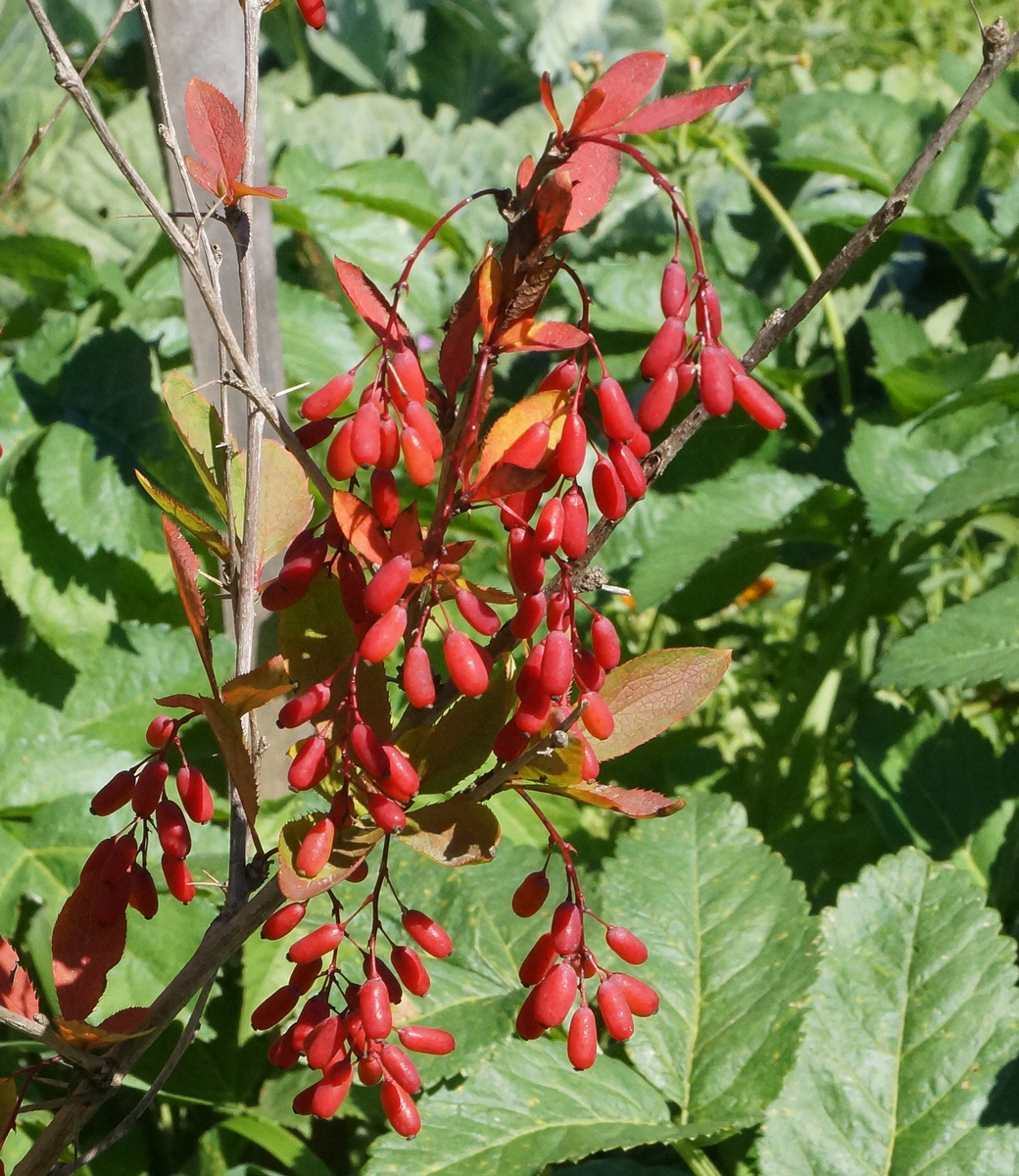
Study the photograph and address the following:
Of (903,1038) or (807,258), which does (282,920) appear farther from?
(807,258)

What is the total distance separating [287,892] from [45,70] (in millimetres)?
2497

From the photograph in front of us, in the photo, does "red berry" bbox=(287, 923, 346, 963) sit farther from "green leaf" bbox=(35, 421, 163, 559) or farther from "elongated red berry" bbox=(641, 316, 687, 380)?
"green leaf" bbox=(35, 421, 163, 559)

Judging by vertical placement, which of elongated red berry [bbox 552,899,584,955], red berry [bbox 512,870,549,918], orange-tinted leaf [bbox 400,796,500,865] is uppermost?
orange-tinted leaf [bbox 400,796,500,865]

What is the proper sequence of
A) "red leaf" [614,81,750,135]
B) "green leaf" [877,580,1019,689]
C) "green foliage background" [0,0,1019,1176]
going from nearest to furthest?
"red leaf" [614,81,750,135] < "green foliage background" [0,0,1019,1176] < "green leaf" [877,580,1019,689]

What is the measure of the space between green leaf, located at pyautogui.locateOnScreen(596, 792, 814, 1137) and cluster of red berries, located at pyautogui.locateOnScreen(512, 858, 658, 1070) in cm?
36

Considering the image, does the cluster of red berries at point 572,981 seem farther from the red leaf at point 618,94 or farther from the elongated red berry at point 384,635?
the red leaf at point 618,94

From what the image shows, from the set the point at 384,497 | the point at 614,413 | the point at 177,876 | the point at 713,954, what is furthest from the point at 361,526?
the point at 713,954

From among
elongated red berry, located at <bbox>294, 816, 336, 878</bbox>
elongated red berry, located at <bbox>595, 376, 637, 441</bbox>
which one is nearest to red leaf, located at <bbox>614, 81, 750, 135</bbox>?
elongated red berry, located at <bbox>595, 376, 637, 441</bbox>

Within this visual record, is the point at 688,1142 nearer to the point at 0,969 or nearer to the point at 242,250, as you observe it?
the point at 0,969

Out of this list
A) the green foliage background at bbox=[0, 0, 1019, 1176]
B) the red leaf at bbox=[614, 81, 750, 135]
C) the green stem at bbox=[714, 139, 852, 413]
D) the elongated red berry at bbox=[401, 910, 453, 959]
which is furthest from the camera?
the green stem at bbox=[714, 139, 852, 413]

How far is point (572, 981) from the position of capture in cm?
64

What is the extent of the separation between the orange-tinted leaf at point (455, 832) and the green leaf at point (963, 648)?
33.7 inches

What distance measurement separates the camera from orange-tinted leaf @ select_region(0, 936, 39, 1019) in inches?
27.3

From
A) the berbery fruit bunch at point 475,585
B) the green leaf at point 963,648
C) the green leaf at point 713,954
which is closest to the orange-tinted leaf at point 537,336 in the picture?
the berbery fruit bunch at point 475,585
